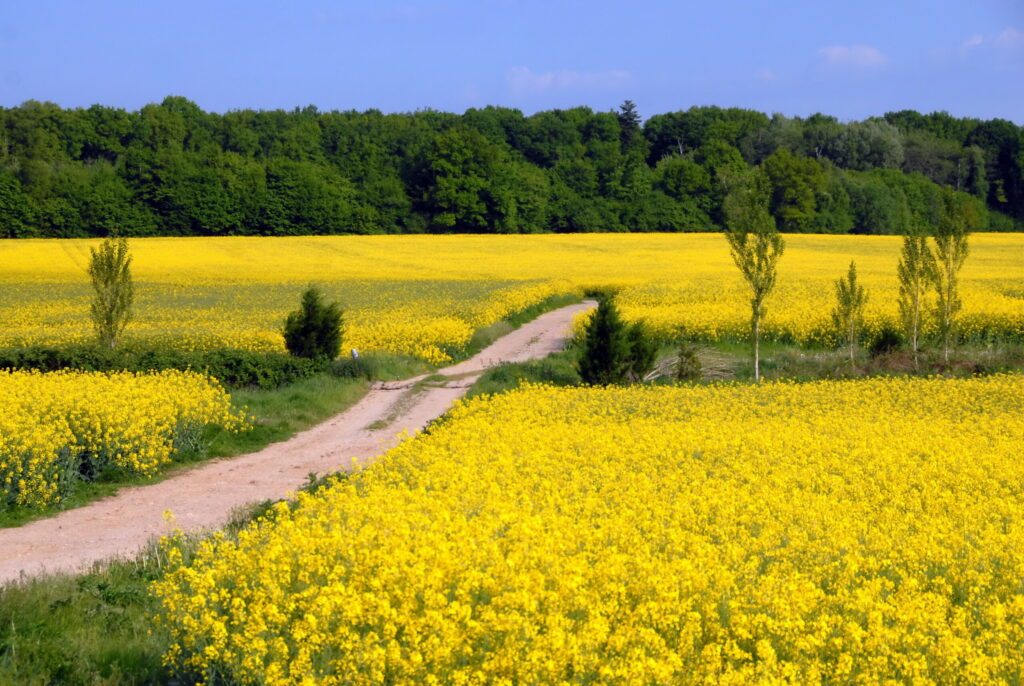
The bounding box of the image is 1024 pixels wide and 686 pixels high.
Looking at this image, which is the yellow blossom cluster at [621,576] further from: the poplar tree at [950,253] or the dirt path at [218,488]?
the poplar tree at [950,253]

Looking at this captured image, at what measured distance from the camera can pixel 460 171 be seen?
269 feet

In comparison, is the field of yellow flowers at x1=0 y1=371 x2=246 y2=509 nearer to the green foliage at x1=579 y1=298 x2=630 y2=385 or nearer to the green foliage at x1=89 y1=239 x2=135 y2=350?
the green foliage at x1=89 y1=239 x2=135 y2=350

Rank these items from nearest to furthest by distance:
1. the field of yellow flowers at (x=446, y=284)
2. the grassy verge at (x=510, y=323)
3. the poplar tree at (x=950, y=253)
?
the poplar tree at (x=950, y=253), the grassy verge at (x=510, y=323), the field of yellow flowers at (x=446, y=284)

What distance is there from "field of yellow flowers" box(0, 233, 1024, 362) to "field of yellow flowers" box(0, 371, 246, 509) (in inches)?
378

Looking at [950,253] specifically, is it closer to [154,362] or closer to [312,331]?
[312,331]

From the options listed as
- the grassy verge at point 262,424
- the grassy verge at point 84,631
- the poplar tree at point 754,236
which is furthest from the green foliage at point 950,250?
the grassy verge at point 84,631

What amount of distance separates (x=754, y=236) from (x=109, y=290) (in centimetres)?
1396

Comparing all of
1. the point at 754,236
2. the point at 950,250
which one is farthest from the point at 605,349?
the point at 950,250

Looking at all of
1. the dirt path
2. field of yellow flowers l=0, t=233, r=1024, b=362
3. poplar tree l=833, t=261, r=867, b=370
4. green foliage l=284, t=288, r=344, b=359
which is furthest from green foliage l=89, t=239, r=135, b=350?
poplar tree l=833, t=261, r=867, b=370

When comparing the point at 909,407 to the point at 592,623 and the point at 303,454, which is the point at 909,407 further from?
the point at 592,623

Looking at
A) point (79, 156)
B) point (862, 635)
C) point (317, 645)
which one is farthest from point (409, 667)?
point (79, 156)

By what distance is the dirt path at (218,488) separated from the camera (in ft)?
35.1

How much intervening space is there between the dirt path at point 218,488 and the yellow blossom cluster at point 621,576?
2560 millimetres

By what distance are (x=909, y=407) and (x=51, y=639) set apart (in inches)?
547
